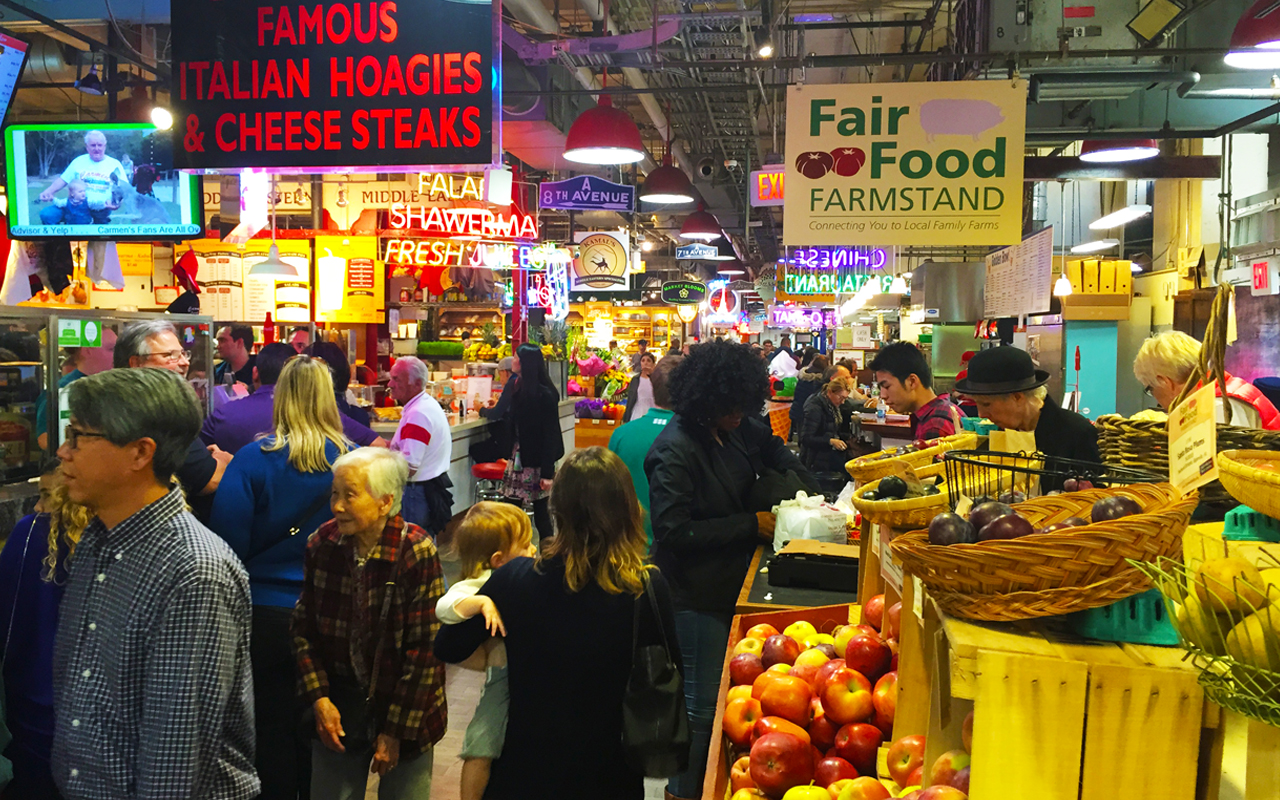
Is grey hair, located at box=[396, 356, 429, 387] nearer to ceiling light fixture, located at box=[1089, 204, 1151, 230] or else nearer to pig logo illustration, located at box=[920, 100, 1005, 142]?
pig logo illustration, located at box=[920, 100, 1005, 142]

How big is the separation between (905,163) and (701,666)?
10.9ft

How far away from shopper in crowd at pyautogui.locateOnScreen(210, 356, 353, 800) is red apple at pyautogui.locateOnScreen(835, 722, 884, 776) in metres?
1.80

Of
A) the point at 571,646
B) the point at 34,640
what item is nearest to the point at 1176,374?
the point at 571,646

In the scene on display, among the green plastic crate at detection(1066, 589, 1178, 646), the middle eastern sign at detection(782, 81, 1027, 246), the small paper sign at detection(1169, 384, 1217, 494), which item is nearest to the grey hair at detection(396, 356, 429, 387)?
the middle eastern sign at detection(782, 81, 1027, 246)

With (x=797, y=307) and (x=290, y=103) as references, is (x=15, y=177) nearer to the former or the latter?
(x=290, y=103)

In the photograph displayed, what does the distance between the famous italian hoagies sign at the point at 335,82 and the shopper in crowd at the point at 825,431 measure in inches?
219

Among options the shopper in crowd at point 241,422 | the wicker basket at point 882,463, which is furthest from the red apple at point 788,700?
the shopper in crowd at point 241,422

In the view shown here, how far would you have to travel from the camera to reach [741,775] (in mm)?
2365

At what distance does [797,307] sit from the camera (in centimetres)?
3066

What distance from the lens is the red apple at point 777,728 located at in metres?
2.33

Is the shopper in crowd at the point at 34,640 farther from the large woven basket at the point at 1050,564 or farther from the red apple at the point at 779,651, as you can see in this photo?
the large woven basket at the point at 1050,564

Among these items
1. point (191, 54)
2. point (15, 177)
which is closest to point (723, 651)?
point (191, 54)

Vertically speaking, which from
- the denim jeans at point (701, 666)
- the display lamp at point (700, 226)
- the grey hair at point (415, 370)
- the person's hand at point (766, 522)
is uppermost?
the display lamp at point (700, 226)

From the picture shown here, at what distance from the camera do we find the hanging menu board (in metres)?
8.80
